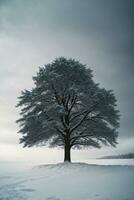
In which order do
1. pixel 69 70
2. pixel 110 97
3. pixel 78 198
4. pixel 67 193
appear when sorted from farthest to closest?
pixel 69 70 → pixel 110 97 → pixel 67 193 → pixel 78 198

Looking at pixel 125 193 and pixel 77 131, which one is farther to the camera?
pixel 77 131

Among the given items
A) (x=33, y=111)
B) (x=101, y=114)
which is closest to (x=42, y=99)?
(x=33, y=111)

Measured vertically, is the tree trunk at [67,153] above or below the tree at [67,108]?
below

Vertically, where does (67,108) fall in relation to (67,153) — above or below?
above

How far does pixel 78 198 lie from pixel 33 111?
1658 centimetres

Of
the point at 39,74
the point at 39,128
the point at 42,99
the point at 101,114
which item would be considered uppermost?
the point at 39,74

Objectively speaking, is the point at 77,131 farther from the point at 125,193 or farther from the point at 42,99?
the point at 125,193

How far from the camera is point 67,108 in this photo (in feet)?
88.9

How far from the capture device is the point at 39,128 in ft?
82.2

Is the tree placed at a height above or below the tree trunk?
above

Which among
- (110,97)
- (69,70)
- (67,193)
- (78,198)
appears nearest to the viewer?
(78,198)

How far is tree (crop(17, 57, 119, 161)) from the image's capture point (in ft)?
81.9

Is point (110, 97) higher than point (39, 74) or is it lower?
lower

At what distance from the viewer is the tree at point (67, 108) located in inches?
982
